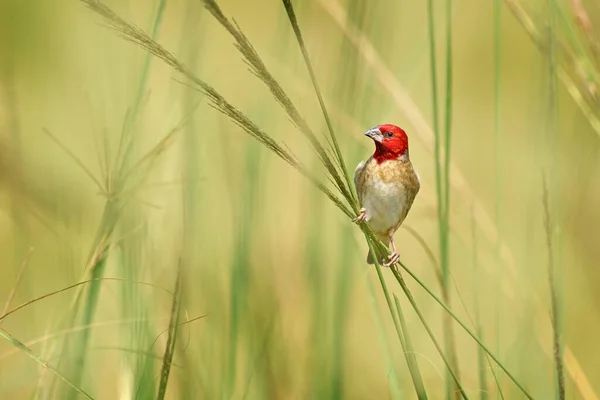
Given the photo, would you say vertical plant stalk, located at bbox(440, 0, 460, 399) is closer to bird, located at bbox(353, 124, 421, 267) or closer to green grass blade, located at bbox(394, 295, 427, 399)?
green grass blade, located at bbox(394, 295, 427, 399)

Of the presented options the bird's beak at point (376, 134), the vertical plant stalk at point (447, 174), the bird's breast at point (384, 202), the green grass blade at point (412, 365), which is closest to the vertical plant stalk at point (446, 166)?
the vertical plant stalk at point (447, 174)

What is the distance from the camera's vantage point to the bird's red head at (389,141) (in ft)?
7.06

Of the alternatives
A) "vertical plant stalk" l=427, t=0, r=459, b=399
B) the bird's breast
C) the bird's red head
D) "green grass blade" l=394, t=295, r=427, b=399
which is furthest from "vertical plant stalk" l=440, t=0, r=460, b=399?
the bird's breast

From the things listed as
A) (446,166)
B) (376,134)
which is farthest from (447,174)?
(376,134)

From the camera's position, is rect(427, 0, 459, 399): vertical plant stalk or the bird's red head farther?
the bird's red head

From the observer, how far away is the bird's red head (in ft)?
7.06

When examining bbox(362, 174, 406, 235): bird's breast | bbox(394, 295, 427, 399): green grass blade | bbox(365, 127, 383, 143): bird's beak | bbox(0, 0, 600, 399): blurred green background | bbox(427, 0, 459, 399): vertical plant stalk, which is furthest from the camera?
bbox(362, 174, 406, 235): bird's breast

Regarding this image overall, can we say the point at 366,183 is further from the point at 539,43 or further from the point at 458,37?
the point at 458,37

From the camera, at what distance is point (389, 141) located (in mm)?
2176

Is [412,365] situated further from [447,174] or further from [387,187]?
[387,187]

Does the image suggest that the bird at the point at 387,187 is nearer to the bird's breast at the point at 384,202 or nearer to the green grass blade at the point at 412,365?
the bird's breast at the point at 384,202

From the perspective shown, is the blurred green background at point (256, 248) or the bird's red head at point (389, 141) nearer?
the blurred green background at point (256, 248)

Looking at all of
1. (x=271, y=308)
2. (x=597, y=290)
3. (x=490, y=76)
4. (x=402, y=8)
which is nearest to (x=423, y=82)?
(x=490, y=76)

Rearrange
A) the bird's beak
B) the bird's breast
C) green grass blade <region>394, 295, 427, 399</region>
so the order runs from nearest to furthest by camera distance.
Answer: green grass blade <region>394, 295, 427, 399</region>
the bird's beak
the bird's breast
